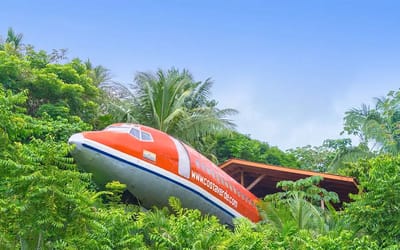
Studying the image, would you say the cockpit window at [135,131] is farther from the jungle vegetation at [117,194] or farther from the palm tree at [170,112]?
the palm tree at [170,112]

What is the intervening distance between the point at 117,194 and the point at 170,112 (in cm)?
1025

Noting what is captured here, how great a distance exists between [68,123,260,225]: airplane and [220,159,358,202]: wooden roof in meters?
4.38

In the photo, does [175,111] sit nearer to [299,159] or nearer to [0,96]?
[0,96]

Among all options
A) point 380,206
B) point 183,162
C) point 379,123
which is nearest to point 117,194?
point 183,162

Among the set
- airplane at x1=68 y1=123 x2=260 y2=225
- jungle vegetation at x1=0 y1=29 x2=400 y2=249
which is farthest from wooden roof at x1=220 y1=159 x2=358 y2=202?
airplane at x1=68 y1=123 x2=260 y2=225

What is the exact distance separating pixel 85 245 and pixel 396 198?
22.1 feet

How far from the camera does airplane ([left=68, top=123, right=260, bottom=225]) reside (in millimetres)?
13242

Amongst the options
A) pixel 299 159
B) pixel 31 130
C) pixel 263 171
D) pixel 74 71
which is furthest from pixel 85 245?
pixel 299 159

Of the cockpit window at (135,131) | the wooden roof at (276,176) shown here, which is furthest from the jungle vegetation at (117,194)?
the cockpit window at (135,131)

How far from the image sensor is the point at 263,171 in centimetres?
2000

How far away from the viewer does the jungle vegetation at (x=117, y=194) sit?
330 inches

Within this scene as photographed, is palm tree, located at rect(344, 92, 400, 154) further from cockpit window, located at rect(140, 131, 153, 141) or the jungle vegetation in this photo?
cockpit window, located at rect(140, 131, 153, 141)

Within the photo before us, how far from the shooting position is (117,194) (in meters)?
13.7

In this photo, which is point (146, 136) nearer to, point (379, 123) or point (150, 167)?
point (150, 167)
